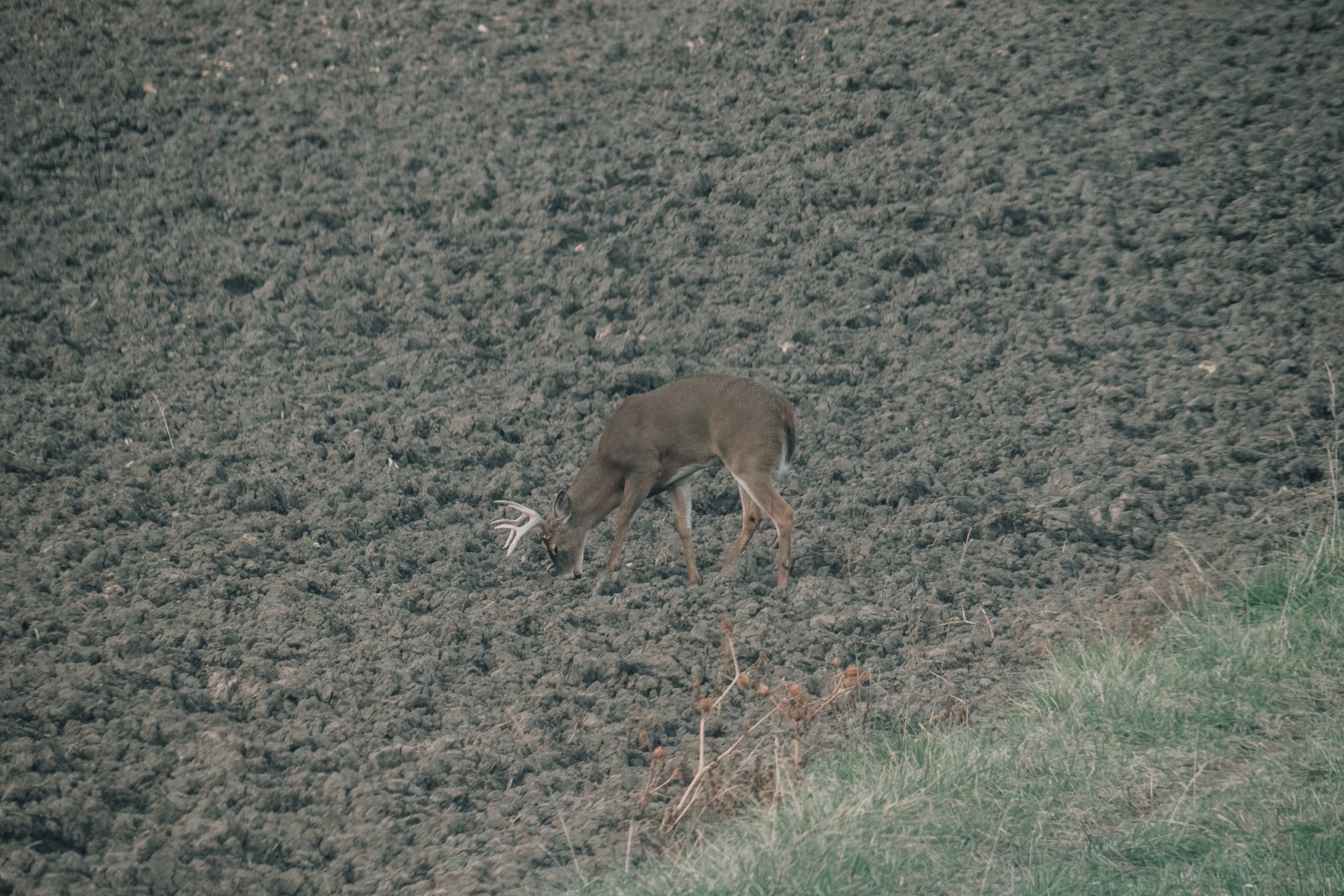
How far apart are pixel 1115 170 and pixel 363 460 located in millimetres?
6576

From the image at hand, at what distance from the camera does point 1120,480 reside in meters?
7.76

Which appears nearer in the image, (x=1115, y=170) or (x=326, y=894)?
(x=326, y=894)

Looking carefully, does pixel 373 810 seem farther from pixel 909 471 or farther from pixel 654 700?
pixel 909 471

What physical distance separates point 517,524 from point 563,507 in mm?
295

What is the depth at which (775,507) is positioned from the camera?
7.21 metres

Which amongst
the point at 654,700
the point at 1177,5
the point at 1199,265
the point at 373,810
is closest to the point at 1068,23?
the point at 1177,5

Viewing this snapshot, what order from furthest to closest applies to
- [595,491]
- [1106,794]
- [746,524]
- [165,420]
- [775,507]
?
[165,420], [595,491], [746,524], [775,507], [1106,794]

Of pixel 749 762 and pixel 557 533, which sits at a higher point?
pixel 557 533

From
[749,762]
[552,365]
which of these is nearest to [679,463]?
[552,365]

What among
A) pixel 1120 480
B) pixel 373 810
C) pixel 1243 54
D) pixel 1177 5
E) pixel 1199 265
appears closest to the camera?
pixel 373 810

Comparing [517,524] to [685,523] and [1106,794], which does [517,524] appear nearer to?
[685,523]

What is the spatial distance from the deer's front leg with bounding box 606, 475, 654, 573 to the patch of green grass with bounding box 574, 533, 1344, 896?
257 centimetres

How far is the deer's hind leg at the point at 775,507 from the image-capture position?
7180 millimetres

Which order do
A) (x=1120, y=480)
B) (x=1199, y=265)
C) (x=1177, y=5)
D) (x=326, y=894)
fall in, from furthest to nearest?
(x=1177, y=5)
(x=1199, y=265)
(x=1120, y=480)
(x=326, y=894)
